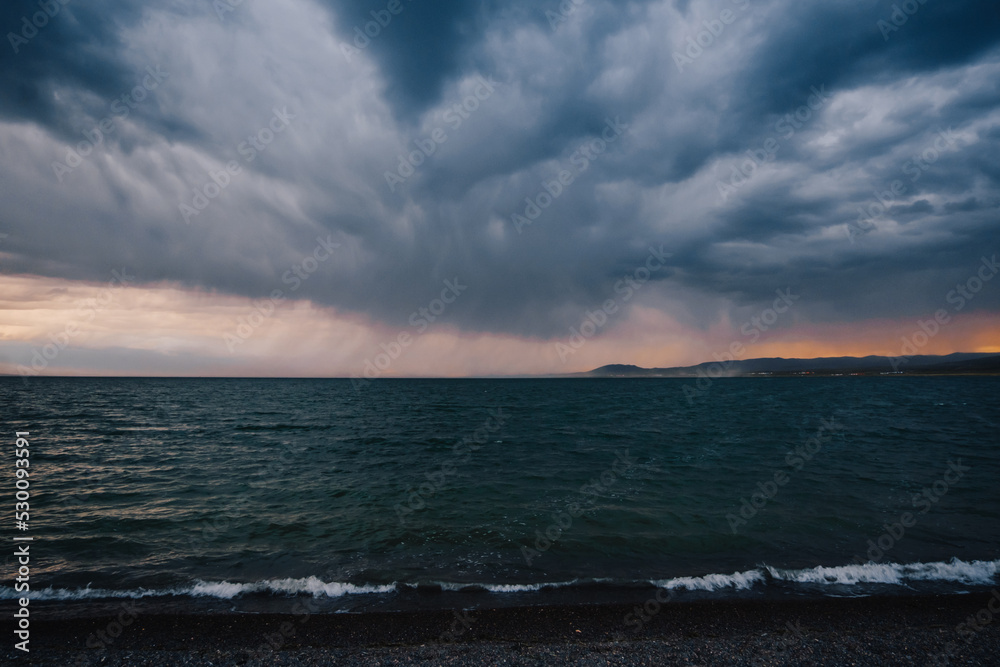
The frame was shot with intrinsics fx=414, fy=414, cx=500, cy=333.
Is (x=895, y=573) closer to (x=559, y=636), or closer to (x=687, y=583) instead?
(x=687, y=583)

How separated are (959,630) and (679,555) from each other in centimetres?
588

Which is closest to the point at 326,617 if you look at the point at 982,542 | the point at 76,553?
the point at 76,553

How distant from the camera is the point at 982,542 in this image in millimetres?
13336

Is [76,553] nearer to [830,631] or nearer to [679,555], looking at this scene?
[679,555]

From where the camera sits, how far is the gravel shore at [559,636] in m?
7.56

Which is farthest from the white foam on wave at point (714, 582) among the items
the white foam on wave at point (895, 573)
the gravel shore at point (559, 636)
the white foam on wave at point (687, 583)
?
the gravel shore at point (559, 636)

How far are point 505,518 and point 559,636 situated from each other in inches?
307

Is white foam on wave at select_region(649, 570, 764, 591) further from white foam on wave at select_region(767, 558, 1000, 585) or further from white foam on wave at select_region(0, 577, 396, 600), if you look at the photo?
white foam on wave at select_region(0, 577, 396, 600)

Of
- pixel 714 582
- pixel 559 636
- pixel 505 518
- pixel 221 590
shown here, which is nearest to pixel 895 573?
pixel 714 582

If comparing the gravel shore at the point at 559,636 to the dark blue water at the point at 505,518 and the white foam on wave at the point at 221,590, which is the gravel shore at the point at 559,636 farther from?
the white foam on wave at the point at 221,590

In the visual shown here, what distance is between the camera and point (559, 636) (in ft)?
27.7

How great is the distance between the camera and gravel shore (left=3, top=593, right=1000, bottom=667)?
7559mm

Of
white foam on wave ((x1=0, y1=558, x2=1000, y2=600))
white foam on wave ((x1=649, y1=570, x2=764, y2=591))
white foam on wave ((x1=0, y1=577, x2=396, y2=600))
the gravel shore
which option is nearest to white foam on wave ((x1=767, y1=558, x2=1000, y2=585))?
white foam on wave ((x1=0, y1=558, x2=1000, y2=600))

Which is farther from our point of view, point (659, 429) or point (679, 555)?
point (659, 429)
